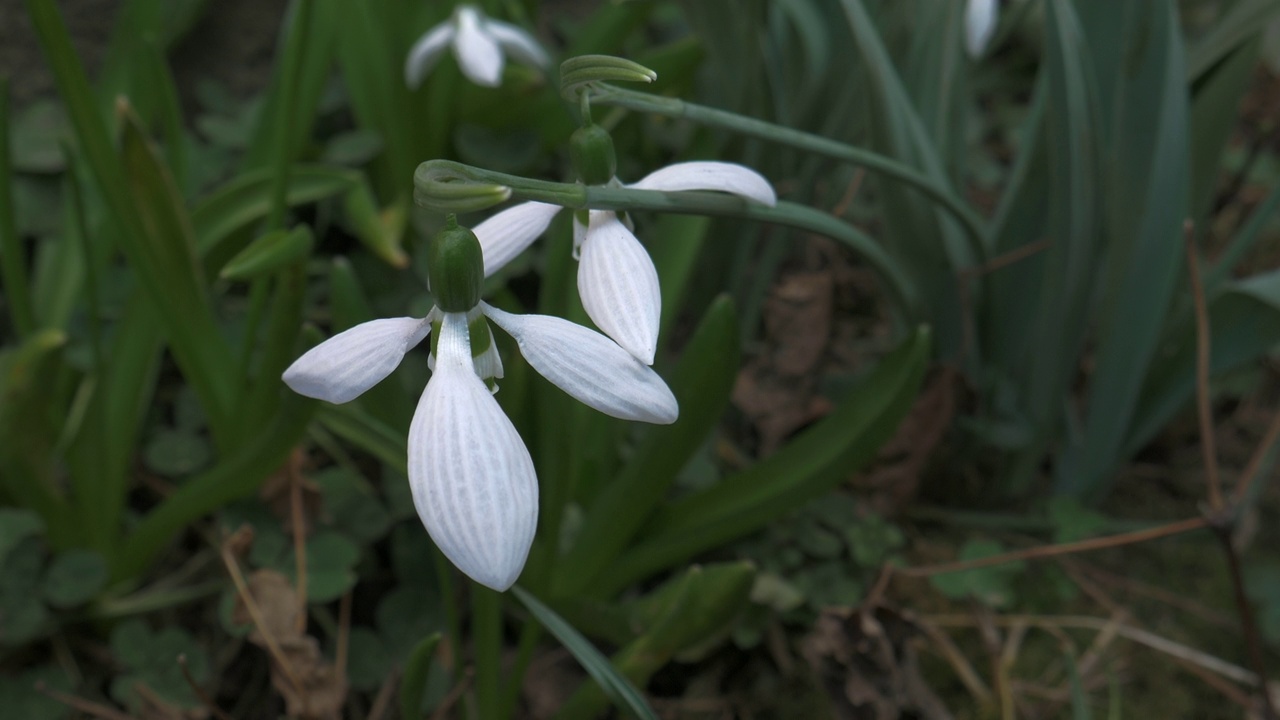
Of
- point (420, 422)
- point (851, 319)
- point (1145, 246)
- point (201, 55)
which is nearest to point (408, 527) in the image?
point (420, 422)

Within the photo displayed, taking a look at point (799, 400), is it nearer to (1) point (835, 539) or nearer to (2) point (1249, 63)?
(1) point (835, 539)

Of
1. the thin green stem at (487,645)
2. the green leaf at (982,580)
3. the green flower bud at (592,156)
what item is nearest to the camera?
the green flower bud at (592,156)

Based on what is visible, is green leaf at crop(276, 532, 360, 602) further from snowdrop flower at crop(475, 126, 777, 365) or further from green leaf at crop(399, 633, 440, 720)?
snowdrop flower at crop(475, 126, 777, 365)

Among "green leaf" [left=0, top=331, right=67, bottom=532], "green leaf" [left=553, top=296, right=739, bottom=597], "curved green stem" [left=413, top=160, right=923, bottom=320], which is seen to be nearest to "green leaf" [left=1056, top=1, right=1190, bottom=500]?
"curved green stem" [left=413, top=160, right=923, bottom=320]

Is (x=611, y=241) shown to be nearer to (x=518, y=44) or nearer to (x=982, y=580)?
(x=982, y=580)

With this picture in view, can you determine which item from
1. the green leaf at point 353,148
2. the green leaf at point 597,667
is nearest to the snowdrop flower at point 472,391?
the green leaf at point 597,667

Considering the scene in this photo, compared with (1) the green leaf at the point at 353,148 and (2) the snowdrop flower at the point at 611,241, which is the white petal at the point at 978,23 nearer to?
(2) the snowdrop flower at the point at 611,241

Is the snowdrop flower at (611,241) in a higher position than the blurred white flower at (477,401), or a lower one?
higher
